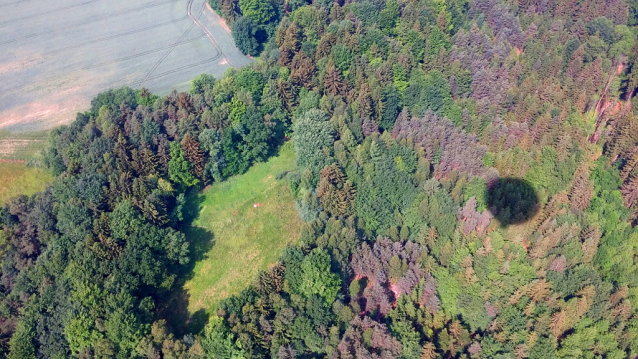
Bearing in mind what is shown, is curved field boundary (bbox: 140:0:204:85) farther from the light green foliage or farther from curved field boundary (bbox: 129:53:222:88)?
the light green foliage

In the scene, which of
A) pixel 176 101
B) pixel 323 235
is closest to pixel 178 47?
pixel 176 101

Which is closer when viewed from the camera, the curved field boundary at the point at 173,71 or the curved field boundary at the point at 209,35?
the curved field boundary at the point at 173,71

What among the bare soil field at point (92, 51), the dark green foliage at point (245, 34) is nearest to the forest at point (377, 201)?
the dark green foliage at point (245, 34)

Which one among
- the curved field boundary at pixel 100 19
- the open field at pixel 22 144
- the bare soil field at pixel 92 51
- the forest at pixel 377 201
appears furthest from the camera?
the curved field boundary at pixel 100 19

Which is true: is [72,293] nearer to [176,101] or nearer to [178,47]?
[176,101]

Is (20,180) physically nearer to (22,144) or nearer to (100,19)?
(22,144)

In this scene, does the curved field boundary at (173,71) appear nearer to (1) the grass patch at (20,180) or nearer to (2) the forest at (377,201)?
(2) the forest at (377,201)
